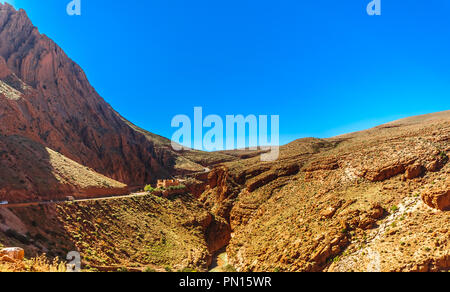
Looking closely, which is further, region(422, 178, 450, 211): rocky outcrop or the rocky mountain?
the rocky mountain

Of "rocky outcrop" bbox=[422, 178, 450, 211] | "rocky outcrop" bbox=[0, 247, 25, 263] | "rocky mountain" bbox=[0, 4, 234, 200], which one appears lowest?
"rocky outcrop" bbox=[0, 247, 25, 263]

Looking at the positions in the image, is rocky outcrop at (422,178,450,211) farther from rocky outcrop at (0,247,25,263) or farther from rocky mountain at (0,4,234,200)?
rocky mountain at (0,4,234,200)

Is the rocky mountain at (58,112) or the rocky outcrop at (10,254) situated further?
the rocky mountain at (58,112)

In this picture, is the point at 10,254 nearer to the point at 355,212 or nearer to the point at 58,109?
the point at 355,212

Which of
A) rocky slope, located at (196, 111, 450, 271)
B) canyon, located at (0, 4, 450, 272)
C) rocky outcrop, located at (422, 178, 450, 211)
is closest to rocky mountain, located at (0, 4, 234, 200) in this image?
canyon, located at (0, 4, 450, 272)

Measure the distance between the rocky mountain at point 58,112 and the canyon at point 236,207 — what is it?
42 centimetres

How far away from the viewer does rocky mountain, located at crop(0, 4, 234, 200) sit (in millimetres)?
41844

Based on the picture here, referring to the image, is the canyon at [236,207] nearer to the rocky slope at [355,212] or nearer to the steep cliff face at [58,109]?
the rocky slope at [355,212]

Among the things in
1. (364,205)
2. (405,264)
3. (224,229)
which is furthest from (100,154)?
(405,264)

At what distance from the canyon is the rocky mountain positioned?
1.37 feet

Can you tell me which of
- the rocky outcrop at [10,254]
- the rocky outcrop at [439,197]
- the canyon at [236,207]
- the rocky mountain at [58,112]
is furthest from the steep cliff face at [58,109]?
the rocky outcrop at [439,197]

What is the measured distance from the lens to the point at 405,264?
14.7 m

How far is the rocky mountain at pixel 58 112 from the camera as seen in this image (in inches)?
1647
